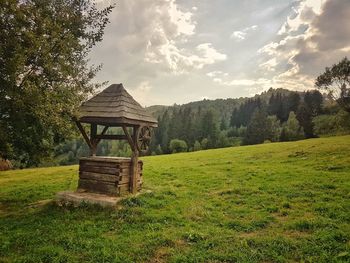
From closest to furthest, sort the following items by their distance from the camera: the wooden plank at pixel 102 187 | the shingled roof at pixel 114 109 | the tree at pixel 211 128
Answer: the shingled roof at pixel 114 109 → the wooden plank at pixel 102 187 → the tree at pixel 211 128

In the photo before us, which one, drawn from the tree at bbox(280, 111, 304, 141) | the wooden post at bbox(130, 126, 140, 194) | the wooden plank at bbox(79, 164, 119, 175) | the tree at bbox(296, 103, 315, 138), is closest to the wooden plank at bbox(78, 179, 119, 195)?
the wooden plank at bbox(79, 164, 119, 175)

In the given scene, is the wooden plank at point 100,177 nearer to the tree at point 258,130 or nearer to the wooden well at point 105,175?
the wooden well at point 105,175

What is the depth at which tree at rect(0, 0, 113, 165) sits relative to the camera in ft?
39.3

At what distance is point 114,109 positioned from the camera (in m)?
15.2

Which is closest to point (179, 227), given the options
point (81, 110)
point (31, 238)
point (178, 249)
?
point (178, 249)

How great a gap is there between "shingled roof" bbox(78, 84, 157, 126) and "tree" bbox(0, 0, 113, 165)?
0.68m

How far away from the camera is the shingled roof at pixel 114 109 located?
1485 cm

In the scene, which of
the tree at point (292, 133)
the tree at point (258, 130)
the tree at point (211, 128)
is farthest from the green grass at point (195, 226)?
the tree at point (211, 128)

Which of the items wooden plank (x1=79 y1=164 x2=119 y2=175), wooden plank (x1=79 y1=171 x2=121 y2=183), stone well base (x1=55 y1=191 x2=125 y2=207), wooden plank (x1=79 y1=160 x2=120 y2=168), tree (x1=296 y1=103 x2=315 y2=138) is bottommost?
stone well base (x1=55 y1=191 x2=125 y2=207)

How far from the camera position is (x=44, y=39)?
487 inches

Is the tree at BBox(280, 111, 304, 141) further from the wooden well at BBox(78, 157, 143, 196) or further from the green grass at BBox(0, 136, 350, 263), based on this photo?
the wooden well at BBox(78, 157, 143, 196)

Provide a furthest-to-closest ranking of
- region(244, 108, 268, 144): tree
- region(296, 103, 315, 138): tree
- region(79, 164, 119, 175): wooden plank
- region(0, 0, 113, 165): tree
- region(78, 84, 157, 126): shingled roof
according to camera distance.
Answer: region(244, 108, 268, 144): tree, region(296, 103, 315, 138): tree, region(79, 164, 119, 175): wooden plank, region(78, 84, 157, 126): shingled roof, region(0, 0, 113, 165): tree

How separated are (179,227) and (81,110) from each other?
327 inches

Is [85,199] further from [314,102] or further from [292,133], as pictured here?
[314,102]
